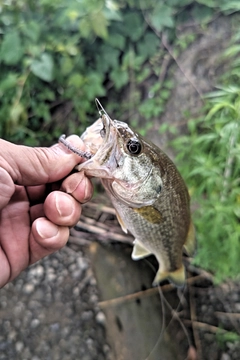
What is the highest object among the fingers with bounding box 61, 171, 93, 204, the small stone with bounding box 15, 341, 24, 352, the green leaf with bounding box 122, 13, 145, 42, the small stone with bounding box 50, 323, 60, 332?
the green leaf with bounding box 122, 13, 145, 42

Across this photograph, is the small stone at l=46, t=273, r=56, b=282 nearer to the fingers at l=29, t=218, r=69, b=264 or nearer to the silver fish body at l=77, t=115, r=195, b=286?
the silver fish body at l=77, t=115, r=195, b=286

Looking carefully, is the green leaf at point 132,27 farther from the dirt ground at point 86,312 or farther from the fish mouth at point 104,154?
the fish mouth at point 104,154

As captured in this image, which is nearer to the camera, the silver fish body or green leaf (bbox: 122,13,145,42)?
the silver fish body

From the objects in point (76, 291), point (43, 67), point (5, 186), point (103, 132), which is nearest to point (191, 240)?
point (103, 132)

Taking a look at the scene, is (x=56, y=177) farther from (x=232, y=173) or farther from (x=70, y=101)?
(x=70, y=101)

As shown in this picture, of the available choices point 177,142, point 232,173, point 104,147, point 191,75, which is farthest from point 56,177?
point 191,75

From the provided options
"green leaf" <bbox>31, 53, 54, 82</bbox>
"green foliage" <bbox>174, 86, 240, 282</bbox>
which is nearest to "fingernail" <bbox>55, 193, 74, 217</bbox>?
"green foliage" <bbox>174, 86, 240, 282</bbox>
